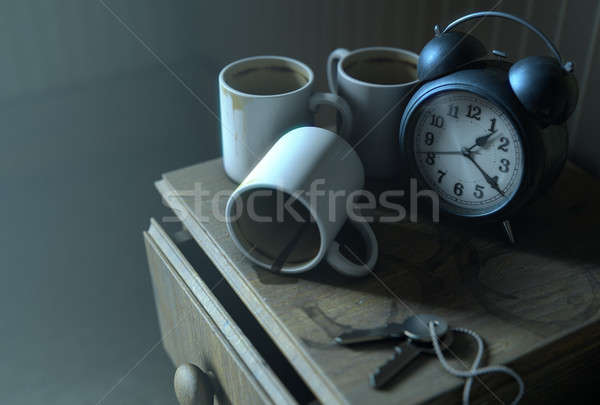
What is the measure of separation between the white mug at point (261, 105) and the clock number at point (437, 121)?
0.11 m

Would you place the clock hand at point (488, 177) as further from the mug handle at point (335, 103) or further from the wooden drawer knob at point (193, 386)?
the wooden drawer knob at point (193, 386)

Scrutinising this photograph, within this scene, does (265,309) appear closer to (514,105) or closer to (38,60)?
(514,105)

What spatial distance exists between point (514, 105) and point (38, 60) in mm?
743

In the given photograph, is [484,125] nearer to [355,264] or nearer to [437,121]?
[437,121]

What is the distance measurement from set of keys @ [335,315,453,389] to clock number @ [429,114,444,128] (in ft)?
0.73

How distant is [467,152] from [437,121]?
5cm

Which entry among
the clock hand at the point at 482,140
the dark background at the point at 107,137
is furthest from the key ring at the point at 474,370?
the dark background at the point at 107,137

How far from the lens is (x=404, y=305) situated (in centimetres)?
61

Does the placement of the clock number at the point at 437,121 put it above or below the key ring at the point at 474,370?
above

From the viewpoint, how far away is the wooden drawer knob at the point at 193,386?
2.32 feet

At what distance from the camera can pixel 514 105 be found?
0.61 meters

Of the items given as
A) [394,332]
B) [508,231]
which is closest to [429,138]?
[508,231]

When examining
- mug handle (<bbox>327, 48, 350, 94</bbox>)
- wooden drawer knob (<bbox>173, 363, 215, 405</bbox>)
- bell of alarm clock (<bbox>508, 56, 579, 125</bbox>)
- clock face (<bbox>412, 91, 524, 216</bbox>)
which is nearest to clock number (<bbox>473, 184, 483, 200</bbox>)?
clock face (<bbox>412, 91, 524, 216</bbox>)

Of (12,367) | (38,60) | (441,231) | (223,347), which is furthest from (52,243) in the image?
(441,231)
